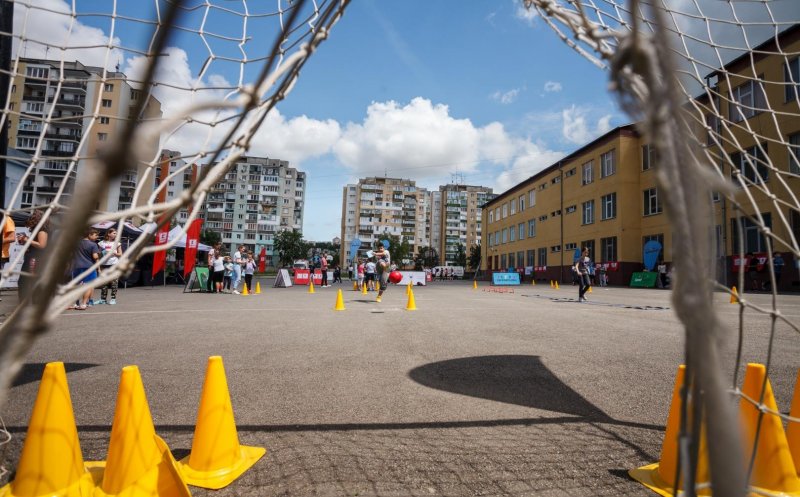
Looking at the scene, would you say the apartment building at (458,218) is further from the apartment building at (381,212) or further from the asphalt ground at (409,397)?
the asphalt ground at (409,397)

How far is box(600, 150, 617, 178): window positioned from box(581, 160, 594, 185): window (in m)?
1.26

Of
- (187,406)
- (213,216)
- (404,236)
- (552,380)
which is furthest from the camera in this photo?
(404,236)

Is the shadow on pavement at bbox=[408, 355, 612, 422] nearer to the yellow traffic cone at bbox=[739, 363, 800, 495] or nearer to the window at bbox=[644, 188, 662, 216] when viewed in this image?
the yellow traffic cone at bbox=[739, 363, 800, 495]

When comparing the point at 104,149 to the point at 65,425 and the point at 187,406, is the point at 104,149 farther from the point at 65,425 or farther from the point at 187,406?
the point at 187,406

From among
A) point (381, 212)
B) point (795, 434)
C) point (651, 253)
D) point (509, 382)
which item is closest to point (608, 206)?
point (651, 253)

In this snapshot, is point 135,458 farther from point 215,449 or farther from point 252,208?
point 252,208

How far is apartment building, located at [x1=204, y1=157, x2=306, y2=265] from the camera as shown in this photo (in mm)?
88188

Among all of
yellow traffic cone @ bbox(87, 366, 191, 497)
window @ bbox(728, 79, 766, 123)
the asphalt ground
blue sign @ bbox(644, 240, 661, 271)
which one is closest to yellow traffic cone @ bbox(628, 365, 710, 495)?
the asphalt ground

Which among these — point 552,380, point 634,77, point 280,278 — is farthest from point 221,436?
point 280,278

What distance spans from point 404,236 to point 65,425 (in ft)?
336

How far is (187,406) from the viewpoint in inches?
120

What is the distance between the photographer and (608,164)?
3039cm

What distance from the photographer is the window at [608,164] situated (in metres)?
29.6

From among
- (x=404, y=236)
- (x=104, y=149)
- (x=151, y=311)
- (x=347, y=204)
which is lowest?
(x=151, y=311)
